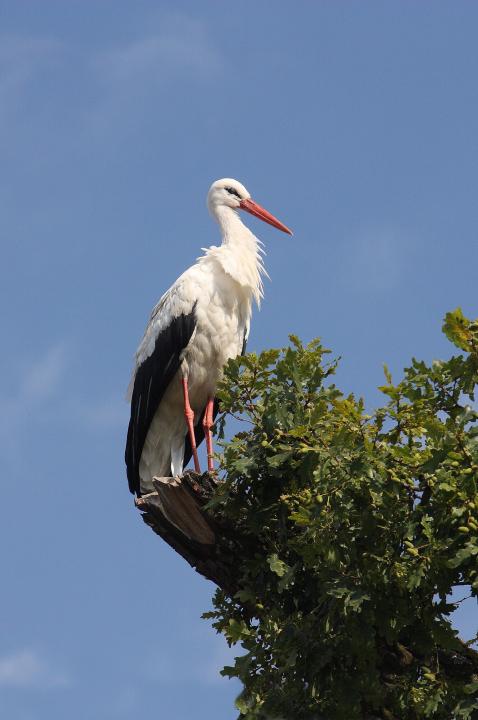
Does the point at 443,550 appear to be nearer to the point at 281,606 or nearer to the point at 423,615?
the point at 423,615

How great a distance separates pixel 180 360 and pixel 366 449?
457cm

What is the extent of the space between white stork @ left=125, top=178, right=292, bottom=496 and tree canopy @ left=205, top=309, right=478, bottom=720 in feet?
10.7

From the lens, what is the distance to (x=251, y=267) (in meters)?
11.7

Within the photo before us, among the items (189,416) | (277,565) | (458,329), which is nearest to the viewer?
(458,329)

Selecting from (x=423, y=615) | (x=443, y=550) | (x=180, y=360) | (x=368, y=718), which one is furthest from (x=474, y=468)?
(x=180, y=360)

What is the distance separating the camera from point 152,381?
37.2 feet

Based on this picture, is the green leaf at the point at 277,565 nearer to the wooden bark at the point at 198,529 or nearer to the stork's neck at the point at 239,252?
the wooden bark at the point at 198,529

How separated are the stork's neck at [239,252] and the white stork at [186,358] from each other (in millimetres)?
12

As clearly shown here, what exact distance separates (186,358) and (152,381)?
384mm

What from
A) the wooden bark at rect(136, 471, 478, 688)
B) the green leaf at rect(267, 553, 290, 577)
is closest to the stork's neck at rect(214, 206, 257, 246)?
the wooden bark at rect(136, 471, 478, 688)

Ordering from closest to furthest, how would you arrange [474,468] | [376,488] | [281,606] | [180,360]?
[474,468] < [376,488] < [281,606] < [180,360]

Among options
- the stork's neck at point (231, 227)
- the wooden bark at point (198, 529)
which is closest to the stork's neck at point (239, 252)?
the stork's neck at point (231, 227)

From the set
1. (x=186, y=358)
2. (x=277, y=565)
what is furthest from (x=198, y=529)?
(x=186, y=358)

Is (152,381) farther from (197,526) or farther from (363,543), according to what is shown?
(363,543)
